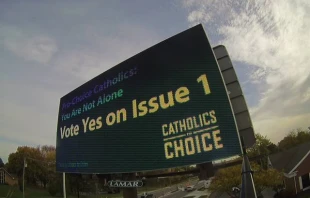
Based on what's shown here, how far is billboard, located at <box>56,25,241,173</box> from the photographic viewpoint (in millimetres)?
7133

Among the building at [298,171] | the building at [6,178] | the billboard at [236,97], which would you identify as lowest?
the building at [298,171]

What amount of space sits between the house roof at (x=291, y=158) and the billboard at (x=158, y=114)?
20.5 meters

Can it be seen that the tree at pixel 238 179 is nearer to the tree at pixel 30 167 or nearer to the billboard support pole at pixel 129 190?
the billboard support pole at pixel 129 190

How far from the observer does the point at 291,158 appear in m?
25.5

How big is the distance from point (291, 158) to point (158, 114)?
22.5 m

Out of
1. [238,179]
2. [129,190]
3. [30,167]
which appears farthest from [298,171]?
[30,167]

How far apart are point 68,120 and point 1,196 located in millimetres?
33066

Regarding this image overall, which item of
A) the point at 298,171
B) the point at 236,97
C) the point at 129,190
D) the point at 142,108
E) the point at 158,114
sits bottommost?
the point at 298,171

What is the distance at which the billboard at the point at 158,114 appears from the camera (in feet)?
23.4

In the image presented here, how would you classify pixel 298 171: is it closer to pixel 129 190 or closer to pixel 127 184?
pixel 129 190

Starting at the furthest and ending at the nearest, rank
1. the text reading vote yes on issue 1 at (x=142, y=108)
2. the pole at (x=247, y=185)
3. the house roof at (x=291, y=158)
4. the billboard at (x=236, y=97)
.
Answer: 1. the house roof at (x=291, y=158)
2. the text reading vote yes on issue 1 at (x=142, y=108)
3. the billboard at (x=236, y=97)
4. the pole at (x=247, y=185)

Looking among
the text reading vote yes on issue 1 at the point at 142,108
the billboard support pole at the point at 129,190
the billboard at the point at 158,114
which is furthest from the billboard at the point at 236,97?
the billboard support pole at the point at 129,190

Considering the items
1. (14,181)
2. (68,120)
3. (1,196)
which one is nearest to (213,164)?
(68,120)

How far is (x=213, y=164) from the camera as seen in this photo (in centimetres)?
750
